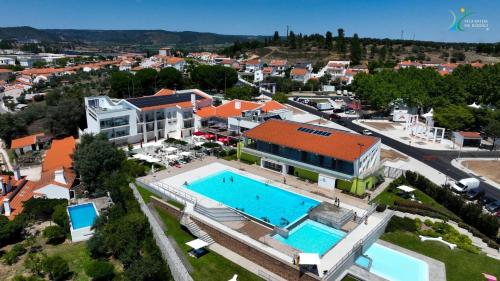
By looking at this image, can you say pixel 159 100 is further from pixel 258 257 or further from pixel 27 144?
pixel 258 257

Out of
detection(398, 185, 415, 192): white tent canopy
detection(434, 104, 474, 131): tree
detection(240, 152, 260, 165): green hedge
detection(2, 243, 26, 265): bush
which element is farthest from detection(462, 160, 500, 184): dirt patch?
detection(2, 243, 26, 265): bush

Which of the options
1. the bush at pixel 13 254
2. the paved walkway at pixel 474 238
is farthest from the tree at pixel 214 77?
the paved walkway at pixel 474 238

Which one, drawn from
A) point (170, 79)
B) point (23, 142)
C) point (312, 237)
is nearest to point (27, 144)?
point (23, 142)

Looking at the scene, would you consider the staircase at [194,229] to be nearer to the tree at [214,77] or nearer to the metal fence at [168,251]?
the metal fence at [168,251]

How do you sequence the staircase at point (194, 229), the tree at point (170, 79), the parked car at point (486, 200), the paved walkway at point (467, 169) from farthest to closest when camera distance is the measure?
the tree at point (170, 79)
the paved walkway at point (467, 169)
the parked car at point (486, 200)
the staircase at point (194, 229)

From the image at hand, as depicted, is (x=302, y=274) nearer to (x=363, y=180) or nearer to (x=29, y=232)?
(x=363, y=180)

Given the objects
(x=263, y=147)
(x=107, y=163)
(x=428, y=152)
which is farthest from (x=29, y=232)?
(x=428, y=152)
